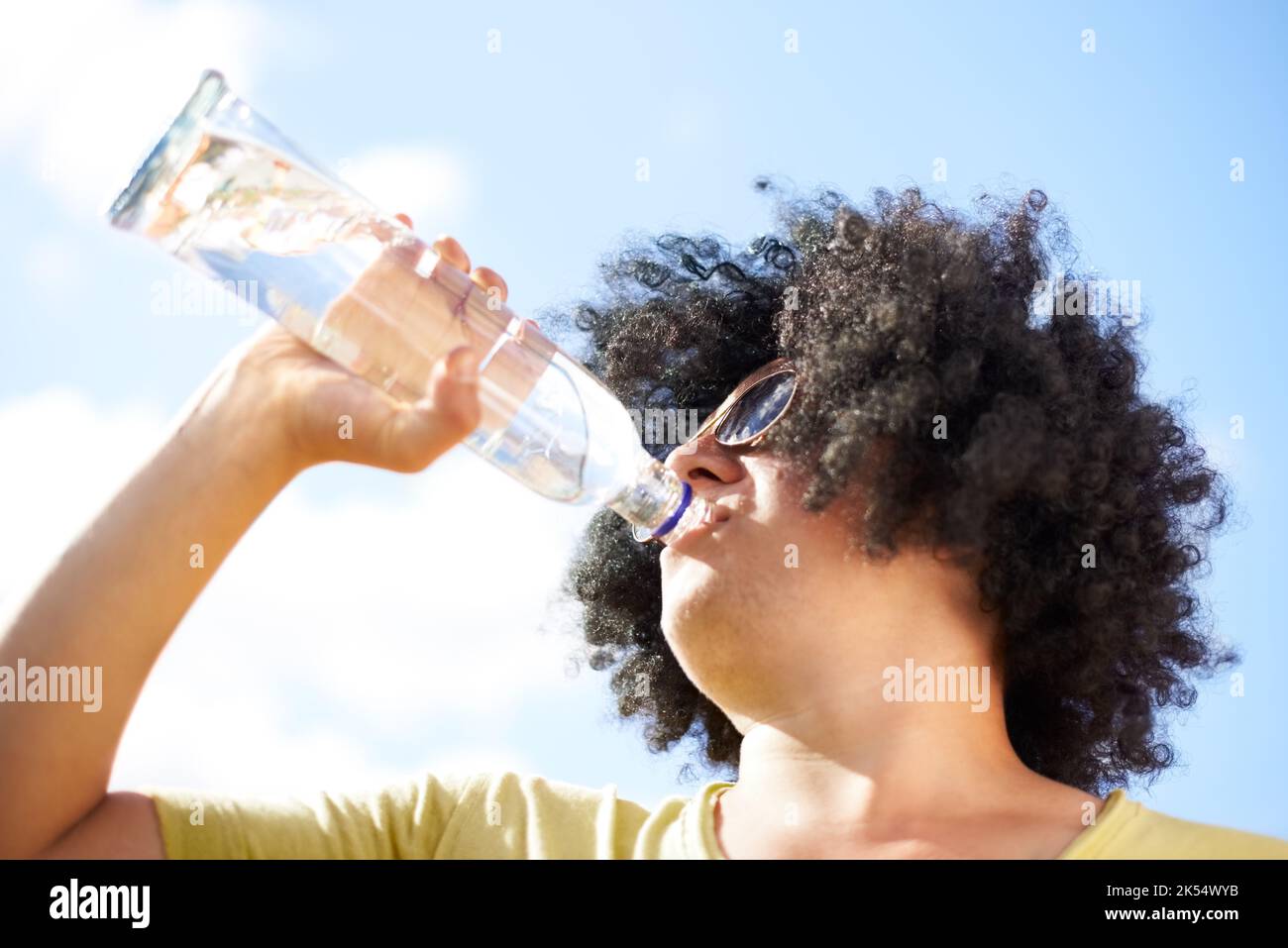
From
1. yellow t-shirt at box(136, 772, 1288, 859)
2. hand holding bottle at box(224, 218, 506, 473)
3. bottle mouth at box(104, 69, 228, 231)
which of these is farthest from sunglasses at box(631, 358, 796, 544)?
bottle mouth at box(104, 69, 228, 231)

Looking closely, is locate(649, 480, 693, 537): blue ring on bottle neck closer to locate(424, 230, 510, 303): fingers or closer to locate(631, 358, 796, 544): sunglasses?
locate(631, 358, 796, 544): sunglasses

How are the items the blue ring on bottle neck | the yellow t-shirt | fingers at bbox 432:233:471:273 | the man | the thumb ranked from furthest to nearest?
the blue ring on bottle neck, fingers at bbox 432:233:471:273, the yellow t-shirt, the man, the thumb

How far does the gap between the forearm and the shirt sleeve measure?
22 centimetres

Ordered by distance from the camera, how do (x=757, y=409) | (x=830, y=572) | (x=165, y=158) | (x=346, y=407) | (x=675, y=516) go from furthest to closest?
(x=757, y=409) < (x=675, y=516) < (x=830, y=572) < (x=165, y=158) < (x=346, y=407)

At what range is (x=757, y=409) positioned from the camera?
352 centimetres

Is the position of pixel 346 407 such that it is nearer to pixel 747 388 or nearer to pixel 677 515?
pixel 677 515

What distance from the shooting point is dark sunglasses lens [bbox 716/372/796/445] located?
11.3 ft

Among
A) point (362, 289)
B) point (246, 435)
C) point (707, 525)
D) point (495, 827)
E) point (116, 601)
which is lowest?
point (495, 827)

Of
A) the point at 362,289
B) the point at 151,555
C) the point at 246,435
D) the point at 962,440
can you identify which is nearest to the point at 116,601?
the point at 151,555

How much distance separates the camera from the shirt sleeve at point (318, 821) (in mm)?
2729

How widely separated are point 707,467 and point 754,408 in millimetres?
247

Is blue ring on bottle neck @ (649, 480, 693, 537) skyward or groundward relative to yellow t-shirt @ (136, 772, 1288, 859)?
skyward

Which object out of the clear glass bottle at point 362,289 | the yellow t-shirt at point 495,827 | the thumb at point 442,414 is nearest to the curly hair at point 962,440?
the clear glass bottle at point 362,289
